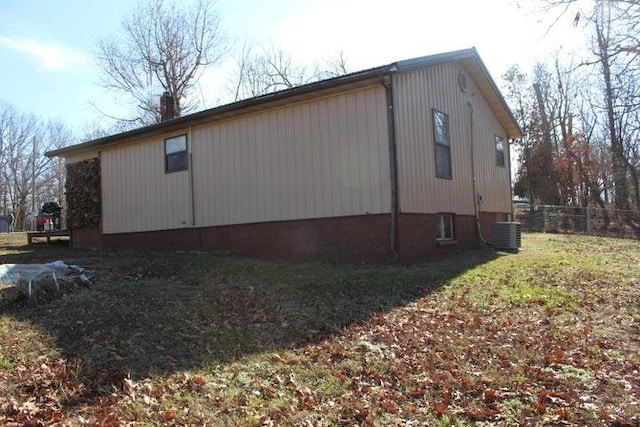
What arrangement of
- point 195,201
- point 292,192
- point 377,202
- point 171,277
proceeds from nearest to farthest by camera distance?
point 171,277 → point 377,202 → point 292,192 → point 195,201

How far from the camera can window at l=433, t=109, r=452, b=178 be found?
1165cm

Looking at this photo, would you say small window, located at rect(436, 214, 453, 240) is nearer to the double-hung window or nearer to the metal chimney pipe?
the double-hung window

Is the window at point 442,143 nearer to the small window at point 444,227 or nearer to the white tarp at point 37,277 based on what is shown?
the small window at point 444,227

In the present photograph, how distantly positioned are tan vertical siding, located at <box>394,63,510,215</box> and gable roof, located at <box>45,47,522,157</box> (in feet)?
0.95

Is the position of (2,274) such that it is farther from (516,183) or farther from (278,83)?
(516,183)

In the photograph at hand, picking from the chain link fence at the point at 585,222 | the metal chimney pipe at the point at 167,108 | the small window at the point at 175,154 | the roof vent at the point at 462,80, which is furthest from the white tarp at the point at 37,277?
the chain link fence at the point at 585,222

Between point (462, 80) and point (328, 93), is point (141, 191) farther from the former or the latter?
point (462, 80)

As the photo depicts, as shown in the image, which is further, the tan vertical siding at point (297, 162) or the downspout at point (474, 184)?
the downspout at point (474, 184)

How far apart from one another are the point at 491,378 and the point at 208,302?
3661mm

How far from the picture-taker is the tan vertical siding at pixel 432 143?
402 inches

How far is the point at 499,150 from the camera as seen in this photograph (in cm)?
1661

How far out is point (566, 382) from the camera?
454 cm

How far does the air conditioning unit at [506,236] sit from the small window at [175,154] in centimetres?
816

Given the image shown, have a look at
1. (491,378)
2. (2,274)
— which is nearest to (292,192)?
(2,274)
